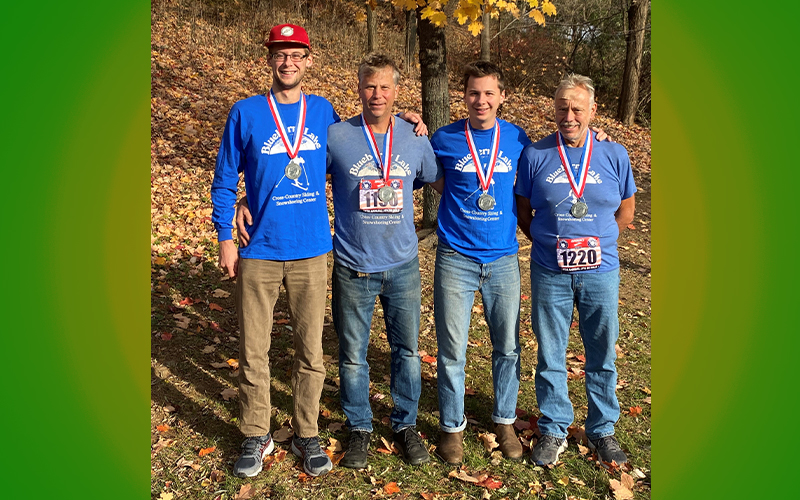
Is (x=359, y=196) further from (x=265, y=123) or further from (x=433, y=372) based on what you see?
(x=433, y=372)

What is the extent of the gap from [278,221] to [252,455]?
1.49 metres

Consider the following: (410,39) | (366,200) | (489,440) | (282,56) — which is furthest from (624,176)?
(410,39)

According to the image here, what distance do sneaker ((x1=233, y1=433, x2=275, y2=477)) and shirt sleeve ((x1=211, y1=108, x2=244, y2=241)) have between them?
1.33 meters

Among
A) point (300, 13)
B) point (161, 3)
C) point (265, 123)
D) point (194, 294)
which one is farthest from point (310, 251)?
point (300, 13)

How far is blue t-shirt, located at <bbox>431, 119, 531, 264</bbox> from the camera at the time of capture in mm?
3947

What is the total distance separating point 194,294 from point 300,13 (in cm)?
1543

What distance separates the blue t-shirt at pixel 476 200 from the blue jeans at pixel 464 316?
0.08 m

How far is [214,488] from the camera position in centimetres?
398

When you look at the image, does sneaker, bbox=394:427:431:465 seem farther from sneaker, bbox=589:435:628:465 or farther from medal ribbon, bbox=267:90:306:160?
medal ribbon, bbox=267:90:306:160

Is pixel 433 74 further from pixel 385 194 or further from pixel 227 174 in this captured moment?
pixel 227 174

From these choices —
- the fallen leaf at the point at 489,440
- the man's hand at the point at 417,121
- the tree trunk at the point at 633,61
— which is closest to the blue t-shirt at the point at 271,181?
the man's hand at the point at 417,121

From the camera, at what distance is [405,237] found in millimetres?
3996

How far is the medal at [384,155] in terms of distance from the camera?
3.86m

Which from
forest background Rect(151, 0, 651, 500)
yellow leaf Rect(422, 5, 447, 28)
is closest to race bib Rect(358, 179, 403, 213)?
forest background Rect(151, 0, 651, 500)
